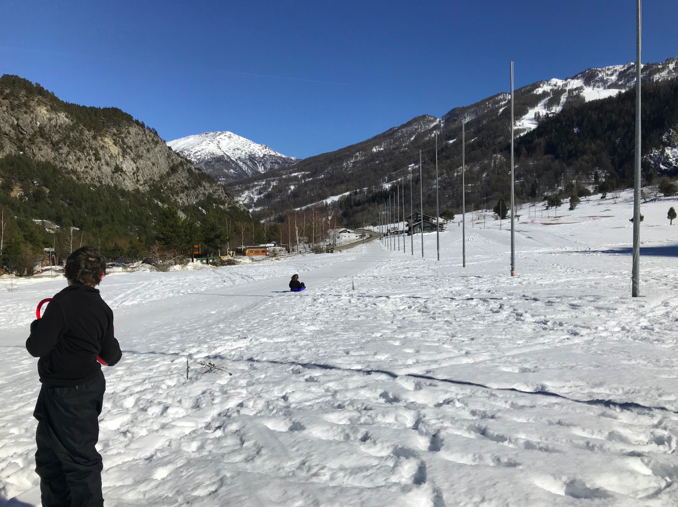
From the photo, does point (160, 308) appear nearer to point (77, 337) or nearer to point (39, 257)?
point (77, 337)

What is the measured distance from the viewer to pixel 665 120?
173m

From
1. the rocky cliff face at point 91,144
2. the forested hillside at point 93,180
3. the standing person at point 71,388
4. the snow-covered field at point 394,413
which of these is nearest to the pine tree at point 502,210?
the forested hillside at point 93,180

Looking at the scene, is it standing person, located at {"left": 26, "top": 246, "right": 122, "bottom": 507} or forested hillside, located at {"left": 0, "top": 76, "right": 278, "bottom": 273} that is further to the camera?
forested hillside, located at {"left": 0, "top": 76, "right": 278, "bottom": 273}

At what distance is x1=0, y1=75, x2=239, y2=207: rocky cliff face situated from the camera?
12562 cm

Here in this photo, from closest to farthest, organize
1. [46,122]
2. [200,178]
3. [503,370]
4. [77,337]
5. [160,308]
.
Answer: [77,337] → [503,370] → [160,308] → [46,122] → [200,178]

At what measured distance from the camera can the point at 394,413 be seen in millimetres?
4227

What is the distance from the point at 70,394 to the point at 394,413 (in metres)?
2.90

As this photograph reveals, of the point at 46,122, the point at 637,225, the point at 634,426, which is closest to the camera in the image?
the point at 634,426

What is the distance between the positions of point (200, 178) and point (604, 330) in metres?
173

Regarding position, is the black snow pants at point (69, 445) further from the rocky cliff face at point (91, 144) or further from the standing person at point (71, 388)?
the rocky cliff face at point (91, 144)

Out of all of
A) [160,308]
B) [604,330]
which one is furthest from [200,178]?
[604,330]

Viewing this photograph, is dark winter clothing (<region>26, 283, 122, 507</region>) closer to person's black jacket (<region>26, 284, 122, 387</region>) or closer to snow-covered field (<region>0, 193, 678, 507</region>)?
person's black jacket (<region>26, 284, 122, 387</region>)

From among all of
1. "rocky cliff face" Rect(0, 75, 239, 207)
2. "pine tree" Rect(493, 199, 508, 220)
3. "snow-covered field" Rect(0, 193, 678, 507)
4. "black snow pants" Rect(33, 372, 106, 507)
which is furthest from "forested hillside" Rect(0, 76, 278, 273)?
"pine tree" Rect(493, 199, 508, 220)

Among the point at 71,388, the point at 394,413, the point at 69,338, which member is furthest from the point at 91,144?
the point at 394,413
